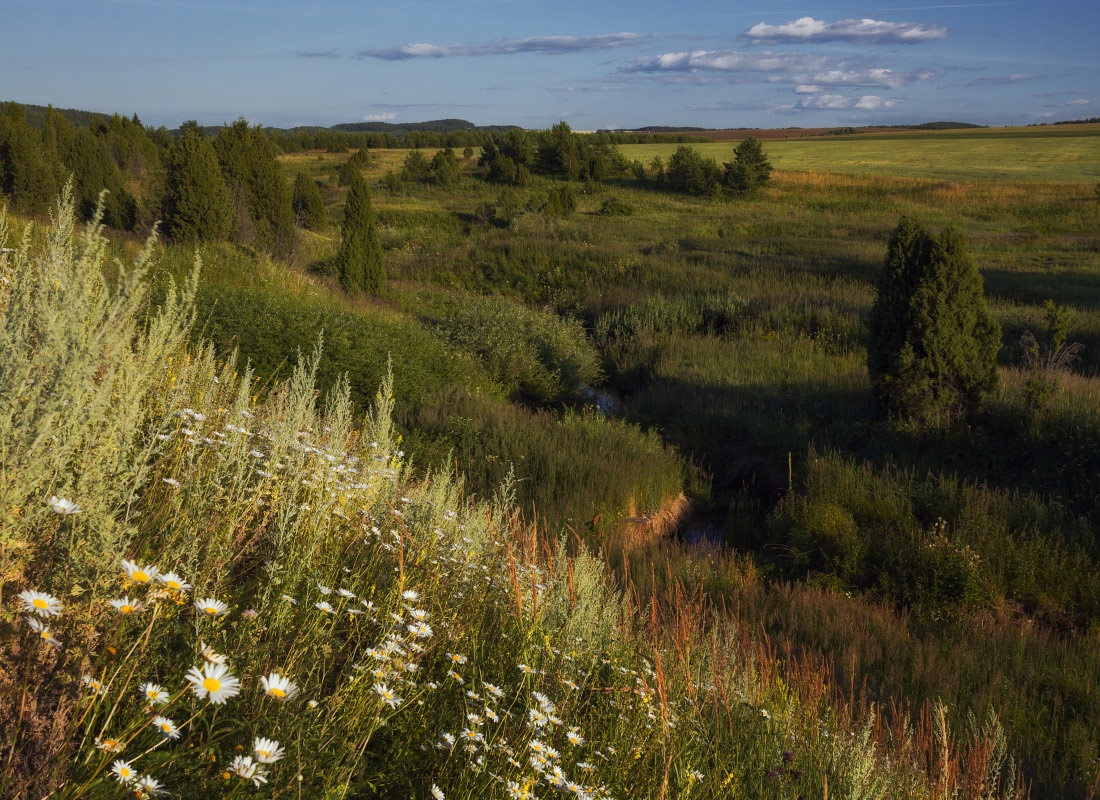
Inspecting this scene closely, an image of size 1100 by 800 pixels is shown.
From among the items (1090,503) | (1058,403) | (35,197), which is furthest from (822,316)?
(35,197)

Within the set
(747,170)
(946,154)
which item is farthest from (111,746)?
(946,154)

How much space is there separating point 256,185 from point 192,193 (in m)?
5.18

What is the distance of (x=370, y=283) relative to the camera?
56.9 ft

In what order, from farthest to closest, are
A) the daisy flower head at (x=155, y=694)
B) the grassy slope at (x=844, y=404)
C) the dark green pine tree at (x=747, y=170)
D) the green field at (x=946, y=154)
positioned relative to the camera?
the green field at (x=946, y=154)
the dark green pine tree at (x=747, y=170)
the grassy slope at (x=844, y=404)
the daisy flower head at (x=155, y=694)

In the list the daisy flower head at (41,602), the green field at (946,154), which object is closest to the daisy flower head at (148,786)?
the daisy flower head at (41,602)

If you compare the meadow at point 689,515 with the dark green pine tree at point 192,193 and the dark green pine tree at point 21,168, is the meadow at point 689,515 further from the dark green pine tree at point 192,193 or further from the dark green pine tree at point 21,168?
the dark green pine tree at point 21,168

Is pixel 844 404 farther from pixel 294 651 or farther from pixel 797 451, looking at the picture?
pixel 294 651

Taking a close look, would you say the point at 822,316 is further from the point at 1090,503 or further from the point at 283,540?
the point at 283,540

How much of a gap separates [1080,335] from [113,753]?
51.6 feet

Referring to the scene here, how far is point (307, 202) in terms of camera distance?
100 ft

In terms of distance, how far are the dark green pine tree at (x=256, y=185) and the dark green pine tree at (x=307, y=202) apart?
8.48 meters

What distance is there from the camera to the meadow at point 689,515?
7.55ft

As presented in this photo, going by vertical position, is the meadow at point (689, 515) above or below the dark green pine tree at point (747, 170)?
below

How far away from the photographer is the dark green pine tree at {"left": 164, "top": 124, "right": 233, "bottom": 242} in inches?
609
